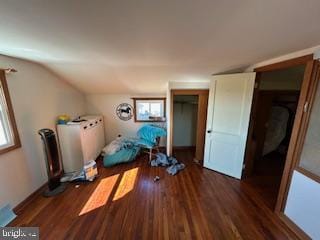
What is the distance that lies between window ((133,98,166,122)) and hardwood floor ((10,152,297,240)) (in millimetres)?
1755

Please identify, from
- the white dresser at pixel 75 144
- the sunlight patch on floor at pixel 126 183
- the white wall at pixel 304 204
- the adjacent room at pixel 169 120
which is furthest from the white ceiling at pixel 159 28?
the sunlight patch on floor at pixel 126 183

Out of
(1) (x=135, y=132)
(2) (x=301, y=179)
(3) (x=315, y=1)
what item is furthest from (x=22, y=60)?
(2) (x=301, y=179)

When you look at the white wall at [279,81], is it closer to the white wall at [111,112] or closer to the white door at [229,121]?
the white door at [229,121]

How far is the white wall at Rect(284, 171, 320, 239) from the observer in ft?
4.74

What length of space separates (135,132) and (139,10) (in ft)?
11.3

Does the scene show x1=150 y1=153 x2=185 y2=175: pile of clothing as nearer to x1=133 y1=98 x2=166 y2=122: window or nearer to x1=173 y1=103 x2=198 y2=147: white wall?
x1=173 y1=103 x2=198 y2=147: white wall

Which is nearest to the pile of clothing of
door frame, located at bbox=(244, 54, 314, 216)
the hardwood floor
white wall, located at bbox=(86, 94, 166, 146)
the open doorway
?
the hardwood floor

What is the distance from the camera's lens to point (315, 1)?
0.83m

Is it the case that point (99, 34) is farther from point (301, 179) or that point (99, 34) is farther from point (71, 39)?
point (301, 179)

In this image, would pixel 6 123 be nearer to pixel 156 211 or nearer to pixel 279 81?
pixel 156 211

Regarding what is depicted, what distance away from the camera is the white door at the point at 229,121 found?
2.40m

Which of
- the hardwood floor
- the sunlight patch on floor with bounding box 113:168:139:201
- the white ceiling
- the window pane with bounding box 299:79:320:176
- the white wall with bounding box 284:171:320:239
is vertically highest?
the white ceiling

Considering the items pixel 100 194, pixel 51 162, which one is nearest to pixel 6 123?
Result: pixel 51 162

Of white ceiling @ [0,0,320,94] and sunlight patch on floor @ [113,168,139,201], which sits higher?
white ceiling @ [0,0,320,94]
